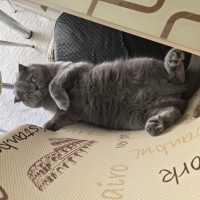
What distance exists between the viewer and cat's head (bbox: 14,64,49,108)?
1.41 metres

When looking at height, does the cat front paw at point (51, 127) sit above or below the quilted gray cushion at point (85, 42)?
below

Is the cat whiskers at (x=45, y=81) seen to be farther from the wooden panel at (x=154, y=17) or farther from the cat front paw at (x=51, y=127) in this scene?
the wooden panel at (x=154, y=17)

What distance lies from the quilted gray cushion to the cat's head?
0.44ft

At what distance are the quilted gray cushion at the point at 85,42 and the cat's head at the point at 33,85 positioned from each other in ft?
0.44

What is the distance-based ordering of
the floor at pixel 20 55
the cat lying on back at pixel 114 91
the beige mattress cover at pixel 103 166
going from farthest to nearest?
the floor at pixel 20 55
the cat lying on back at pixel 114 91
the beige mattress cover at pixel 103 166

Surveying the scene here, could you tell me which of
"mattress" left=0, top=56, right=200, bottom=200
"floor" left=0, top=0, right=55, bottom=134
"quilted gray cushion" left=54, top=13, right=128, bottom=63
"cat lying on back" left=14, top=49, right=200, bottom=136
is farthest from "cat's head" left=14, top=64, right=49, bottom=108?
"floor" left=0, top=0, right=55, bottom=134

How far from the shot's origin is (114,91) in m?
1.21

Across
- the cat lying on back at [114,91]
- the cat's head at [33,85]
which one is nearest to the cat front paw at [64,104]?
the cat lying on back at [114,91]

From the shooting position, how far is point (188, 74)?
111 cm

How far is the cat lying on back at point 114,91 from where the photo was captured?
1.08 m

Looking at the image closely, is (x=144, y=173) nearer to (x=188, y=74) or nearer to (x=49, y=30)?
(x=188, y=74)

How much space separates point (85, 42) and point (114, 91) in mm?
334

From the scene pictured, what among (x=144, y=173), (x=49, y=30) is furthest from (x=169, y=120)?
(x=49, y=30)

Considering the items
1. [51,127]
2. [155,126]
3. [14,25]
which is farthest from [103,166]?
[14,25]
